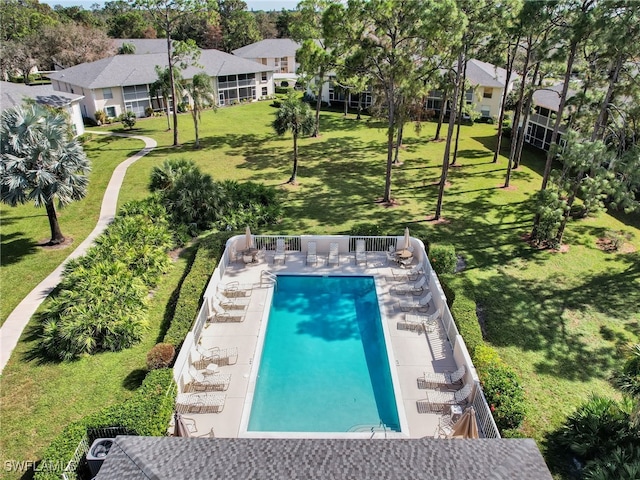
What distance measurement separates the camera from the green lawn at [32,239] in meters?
17.6

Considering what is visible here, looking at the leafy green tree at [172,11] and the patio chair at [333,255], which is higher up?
the leafy green tree at [172,11]

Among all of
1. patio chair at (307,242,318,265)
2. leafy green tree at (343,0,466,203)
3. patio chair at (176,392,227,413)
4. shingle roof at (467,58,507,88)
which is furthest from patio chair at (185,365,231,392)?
shingle roof at (467,58,507,88)

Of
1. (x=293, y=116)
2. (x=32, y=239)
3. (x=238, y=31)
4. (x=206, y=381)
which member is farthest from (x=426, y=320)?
(x=238, y=31)

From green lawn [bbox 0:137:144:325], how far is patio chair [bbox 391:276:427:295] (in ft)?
47.0

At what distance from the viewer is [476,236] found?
21969 mm

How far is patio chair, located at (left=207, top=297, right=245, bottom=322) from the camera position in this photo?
15.6m

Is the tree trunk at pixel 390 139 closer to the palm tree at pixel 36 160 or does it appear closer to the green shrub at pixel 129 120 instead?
the palm tree at pixel 36 160

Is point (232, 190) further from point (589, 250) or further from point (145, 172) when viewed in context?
point (589, 250)

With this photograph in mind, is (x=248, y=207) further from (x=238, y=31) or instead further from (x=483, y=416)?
Answer: (x=238, y=31)

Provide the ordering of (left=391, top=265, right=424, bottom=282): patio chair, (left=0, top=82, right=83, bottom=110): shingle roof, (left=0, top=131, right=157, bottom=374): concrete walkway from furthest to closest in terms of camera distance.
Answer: (left=0, top=82, right=83, bottom=110): shingle roof → (left=391, top=265, right=424, bottom=282): patio chair → (left=0, top=131, right=157, bottom=374): concrete walkway

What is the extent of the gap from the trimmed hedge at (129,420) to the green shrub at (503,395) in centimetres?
804

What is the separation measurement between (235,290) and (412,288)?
6.89 meters

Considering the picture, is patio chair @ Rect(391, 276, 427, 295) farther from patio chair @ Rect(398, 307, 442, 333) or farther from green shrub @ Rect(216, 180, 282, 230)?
green shrub @ Rect(216, 180, 282, 230)

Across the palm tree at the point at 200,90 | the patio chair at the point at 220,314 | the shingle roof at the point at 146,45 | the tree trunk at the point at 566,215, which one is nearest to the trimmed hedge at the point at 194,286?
the patio chair at the point at 220,314
